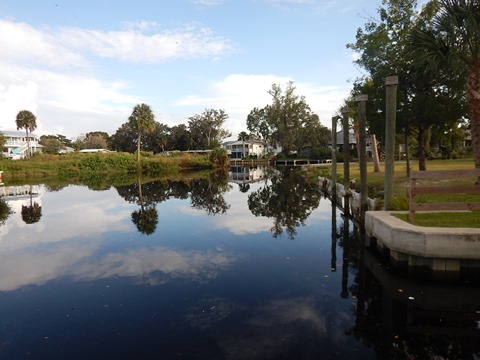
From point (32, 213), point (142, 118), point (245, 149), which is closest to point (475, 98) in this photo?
point (32, 213)

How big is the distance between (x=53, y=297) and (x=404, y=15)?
24.1m

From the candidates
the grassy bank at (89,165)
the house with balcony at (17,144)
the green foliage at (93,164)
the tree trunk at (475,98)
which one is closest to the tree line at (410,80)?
the tree trunk at (475,98)

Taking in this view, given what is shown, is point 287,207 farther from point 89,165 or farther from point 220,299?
point 89,165

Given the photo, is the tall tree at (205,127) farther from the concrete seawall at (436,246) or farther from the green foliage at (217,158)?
the concrete seawall at (436,246)

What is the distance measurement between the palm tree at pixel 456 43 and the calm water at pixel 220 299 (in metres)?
6.47

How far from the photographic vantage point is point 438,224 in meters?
8.26

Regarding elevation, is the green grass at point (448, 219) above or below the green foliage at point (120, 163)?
below

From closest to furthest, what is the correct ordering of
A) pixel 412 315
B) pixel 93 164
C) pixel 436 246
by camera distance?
pixel 412 315 < pixel 436 246 < pixel 93 164

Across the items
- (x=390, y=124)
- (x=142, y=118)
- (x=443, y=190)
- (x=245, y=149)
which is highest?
(x=142, y=118)

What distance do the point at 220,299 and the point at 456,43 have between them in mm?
11897

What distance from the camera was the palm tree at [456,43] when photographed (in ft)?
36.7

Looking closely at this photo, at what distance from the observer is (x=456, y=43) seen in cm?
1187

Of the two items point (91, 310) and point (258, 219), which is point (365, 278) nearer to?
point (91, 310)

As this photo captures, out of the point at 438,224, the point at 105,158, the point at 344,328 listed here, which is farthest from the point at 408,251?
the point at 105,158
